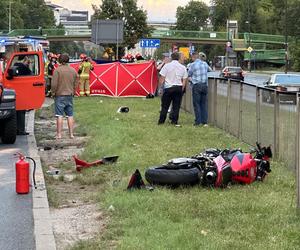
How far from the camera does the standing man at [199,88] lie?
15055 millimetres

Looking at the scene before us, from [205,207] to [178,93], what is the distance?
831 centimetres

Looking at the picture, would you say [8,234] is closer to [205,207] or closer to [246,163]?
[205,207]

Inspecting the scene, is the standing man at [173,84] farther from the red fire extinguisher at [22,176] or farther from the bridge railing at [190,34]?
the bridge railing at [190,34]

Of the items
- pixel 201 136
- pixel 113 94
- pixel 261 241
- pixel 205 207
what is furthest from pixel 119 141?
pixel 113 94

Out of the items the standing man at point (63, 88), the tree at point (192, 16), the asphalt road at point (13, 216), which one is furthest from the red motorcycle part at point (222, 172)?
the tree at point (192, 16)

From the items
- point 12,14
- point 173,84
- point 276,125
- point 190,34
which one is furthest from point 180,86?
point 12,14

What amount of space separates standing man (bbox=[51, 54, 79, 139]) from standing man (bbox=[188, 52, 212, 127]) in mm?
3034

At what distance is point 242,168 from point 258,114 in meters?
3.57

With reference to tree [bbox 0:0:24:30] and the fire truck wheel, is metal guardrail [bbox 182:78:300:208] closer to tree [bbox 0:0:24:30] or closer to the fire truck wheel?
the fire truck wheel

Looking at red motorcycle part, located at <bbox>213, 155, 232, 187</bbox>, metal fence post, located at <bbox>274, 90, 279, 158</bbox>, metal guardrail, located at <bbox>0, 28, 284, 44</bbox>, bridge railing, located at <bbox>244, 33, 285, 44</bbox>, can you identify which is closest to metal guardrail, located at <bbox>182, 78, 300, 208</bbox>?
metal fence post, located at <bbox>274, 90, 279, 158</bbox>

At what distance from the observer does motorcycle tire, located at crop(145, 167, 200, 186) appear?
765 cm

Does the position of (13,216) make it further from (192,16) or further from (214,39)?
(192,16)

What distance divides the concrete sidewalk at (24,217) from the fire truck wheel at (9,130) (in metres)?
2.70

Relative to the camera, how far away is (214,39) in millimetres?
110062
